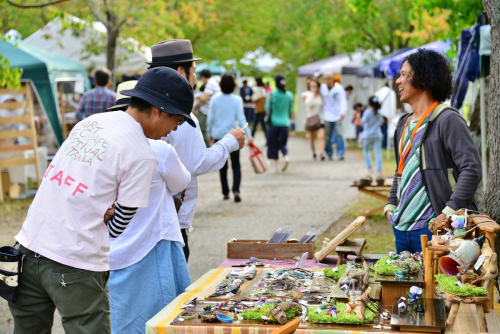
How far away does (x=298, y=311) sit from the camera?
2904 millimetres

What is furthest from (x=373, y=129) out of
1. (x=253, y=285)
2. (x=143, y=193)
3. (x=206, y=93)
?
(x=143, y=193)

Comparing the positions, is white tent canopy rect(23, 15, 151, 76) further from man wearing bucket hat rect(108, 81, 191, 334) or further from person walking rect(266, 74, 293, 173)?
man wearing bucket hat rect(108, 81, 191, 334)

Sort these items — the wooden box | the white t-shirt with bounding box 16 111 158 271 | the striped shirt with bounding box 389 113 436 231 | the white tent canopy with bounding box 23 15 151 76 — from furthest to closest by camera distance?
the white tent canopy with bounding box 23 15 151 76 < the wooden box < the striped shirt with bounding box 389 113 436 231 < the white t-shirt with bounding box 16 111 158 271

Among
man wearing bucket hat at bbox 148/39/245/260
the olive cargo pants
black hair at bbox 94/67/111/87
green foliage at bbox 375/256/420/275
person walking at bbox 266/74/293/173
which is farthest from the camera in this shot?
person walking at bbox 266/74/293/173

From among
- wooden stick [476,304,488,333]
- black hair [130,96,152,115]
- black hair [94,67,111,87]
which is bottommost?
wooden stick [476,304,488,333]

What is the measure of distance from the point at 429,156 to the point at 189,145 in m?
1.42

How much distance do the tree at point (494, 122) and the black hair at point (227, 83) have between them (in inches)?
218

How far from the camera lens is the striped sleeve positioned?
8.82ft

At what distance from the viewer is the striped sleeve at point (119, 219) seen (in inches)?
106

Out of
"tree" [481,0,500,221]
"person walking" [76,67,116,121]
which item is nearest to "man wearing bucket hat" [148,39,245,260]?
"tree" [481,0,500,221]

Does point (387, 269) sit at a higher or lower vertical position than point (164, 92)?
lower

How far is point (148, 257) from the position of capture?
3346mm

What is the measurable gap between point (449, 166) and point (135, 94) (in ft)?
6.33

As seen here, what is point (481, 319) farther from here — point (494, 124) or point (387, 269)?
point (494, 124)
